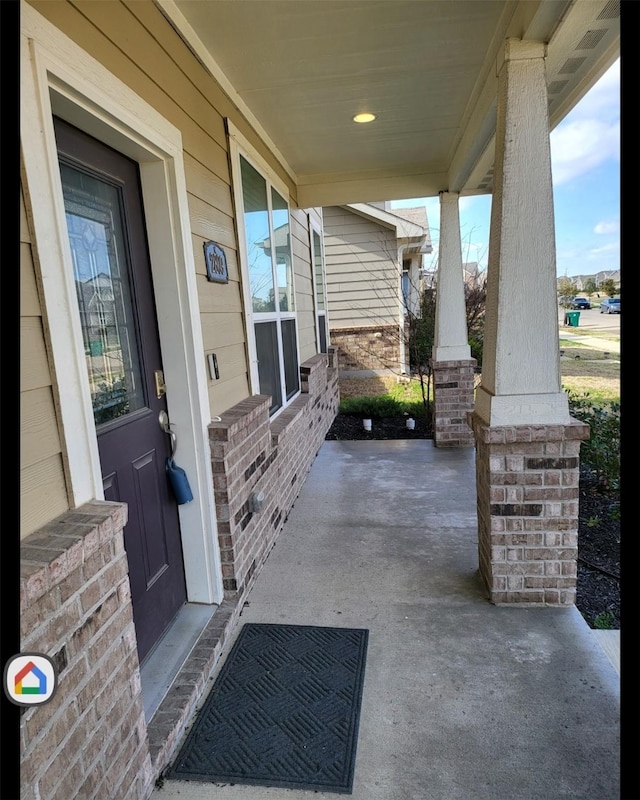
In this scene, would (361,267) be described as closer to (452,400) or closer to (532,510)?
(452,400)

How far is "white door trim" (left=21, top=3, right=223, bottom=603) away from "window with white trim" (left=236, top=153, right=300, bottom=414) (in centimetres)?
93

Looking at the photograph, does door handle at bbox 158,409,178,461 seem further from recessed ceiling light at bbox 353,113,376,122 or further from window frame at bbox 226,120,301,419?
recessed ceiling light at bbox 353,113,376,122

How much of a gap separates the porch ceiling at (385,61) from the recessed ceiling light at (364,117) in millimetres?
58

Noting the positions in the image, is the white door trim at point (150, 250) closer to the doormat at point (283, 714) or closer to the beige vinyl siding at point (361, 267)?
the doormat at point (283, 714)

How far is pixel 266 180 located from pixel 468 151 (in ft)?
5.22

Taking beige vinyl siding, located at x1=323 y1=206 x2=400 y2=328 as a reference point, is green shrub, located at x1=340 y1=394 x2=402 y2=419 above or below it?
below

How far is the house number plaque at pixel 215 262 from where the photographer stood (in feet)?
8.02

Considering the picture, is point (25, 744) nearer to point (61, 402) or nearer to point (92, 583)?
point (92, 583)

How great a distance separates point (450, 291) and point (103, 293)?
4.18 metres

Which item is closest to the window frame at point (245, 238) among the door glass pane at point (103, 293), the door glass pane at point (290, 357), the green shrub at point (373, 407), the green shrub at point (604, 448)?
the door glass pane at point (290, 357)

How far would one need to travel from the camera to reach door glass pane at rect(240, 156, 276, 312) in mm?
3287

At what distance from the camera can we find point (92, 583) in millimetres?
1275
